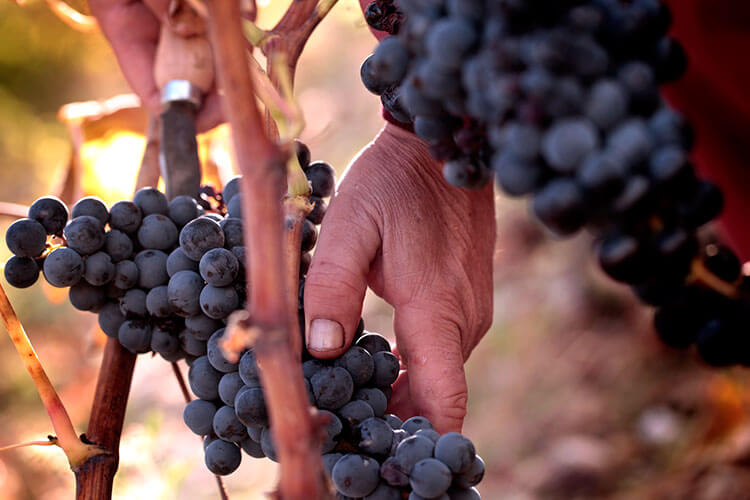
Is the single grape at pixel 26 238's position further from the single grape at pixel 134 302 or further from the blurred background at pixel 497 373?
the blurred background at pixel 497 373

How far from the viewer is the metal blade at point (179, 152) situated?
0.92m

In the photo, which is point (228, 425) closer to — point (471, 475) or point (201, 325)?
point (201, 325)

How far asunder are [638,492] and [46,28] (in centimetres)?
366

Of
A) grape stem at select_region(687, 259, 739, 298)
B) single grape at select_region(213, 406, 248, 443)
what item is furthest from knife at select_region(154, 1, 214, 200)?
grape stem at select_region(687, 259, 739, 298)

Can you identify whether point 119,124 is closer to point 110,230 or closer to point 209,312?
point 110,230

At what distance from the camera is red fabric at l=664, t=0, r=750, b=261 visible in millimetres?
1063

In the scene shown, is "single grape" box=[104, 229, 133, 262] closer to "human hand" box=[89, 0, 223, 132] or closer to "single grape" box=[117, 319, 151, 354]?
"single grape" box=[117, 319, 151, 354]

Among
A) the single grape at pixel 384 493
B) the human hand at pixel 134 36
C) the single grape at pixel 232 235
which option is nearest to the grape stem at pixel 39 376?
the single grape at pixel 232 235

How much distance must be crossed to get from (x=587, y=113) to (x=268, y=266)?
23 centimetres

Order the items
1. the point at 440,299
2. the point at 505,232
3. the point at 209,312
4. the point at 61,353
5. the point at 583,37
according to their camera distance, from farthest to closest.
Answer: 1. the point at 505,232
2. the point at 61,353
3. the point at 440,299
4. the point at 209,312
5. the point at 583,37

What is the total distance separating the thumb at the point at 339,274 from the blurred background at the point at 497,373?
13.9 inches

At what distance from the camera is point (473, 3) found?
1.52 feet

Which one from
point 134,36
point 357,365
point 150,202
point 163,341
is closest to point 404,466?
point 357,365

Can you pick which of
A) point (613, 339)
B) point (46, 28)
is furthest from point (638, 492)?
point (46, 28)
